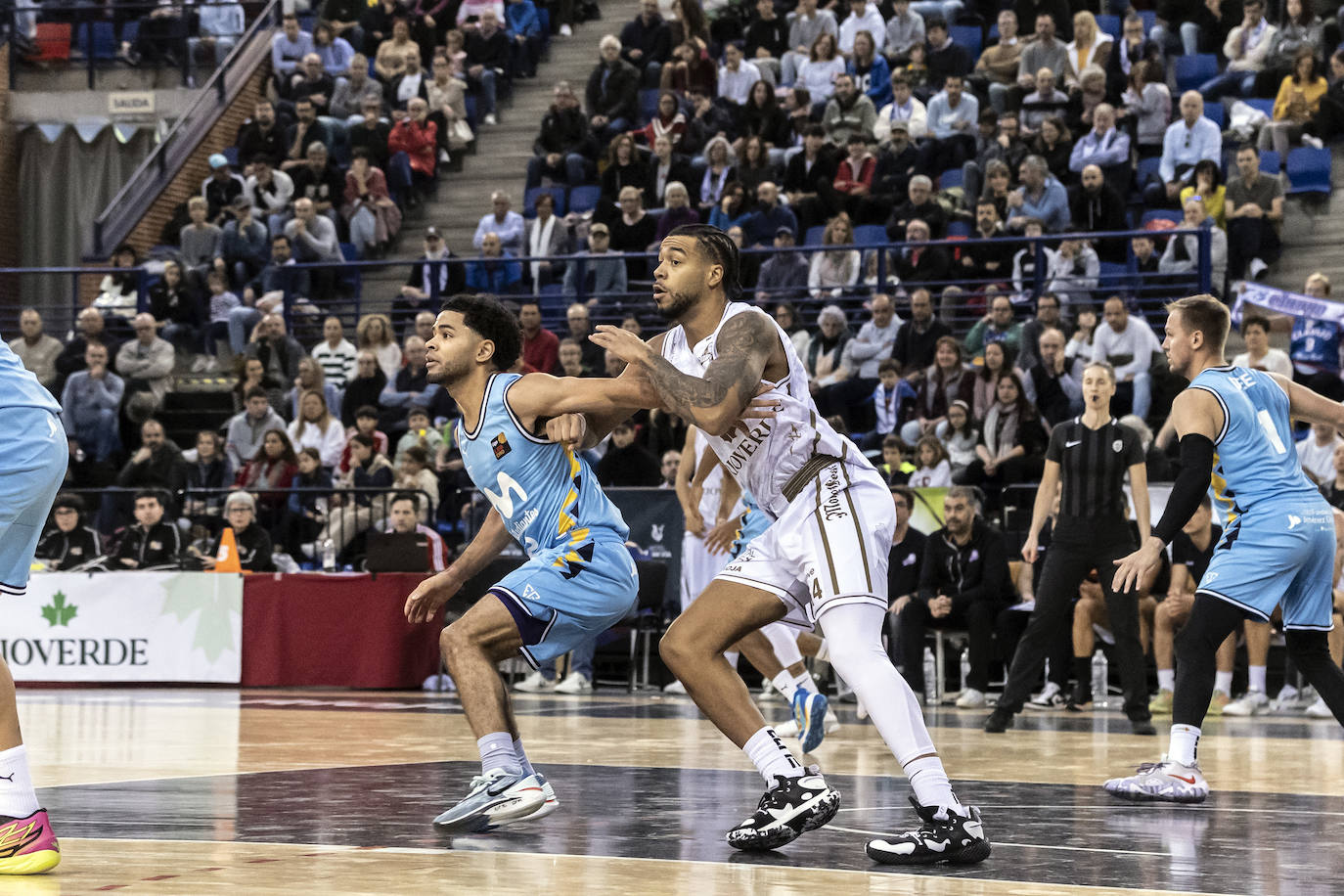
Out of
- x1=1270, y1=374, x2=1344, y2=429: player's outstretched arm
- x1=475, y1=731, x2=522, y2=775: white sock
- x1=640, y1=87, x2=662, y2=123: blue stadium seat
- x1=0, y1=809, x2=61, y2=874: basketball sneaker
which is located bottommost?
x1=475, y1=731, x2=522, y2=775: white sock

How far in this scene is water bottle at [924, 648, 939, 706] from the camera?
13719mm

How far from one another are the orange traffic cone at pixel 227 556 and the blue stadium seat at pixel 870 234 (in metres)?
7.29

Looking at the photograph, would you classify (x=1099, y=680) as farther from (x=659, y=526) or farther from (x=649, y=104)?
(x=649, y=104)

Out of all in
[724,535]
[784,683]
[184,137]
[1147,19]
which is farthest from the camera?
[184,137]

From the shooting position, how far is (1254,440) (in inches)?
278

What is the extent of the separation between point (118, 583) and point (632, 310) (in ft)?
20.6

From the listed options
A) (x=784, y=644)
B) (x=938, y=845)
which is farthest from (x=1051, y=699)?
(x=938, y=845)

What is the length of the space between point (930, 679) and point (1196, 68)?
8868 millimetres

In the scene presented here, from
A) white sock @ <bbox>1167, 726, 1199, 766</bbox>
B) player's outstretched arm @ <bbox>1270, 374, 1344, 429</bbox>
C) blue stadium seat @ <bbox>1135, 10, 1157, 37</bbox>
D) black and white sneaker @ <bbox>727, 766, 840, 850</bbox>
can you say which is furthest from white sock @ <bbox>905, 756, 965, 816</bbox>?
blue stadium seat @ <bbox>1135, 10, 1157, 37</bbox>

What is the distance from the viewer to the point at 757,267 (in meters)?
17.9

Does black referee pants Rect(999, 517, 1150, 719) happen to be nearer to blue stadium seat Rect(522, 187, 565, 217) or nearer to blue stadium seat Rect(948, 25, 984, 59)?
blue stadium seat Rect(522, 187, 565, 217)

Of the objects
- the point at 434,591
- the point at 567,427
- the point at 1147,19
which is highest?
the point at 1147,19

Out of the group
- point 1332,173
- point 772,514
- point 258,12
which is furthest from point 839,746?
point 258,12

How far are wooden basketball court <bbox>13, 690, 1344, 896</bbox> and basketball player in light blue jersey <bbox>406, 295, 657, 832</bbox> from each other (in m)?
0.26
